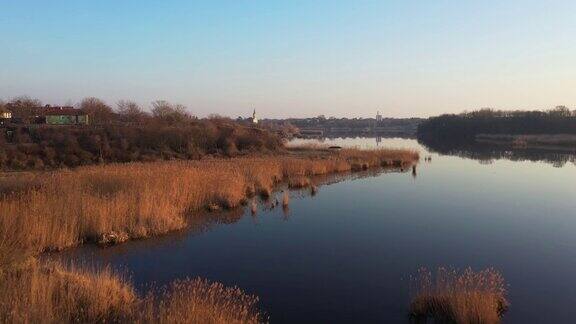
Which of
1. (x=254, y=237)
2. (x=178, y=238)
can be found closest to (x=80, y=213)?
(x=178, y=238)

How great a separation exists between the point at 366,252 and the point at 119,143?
25856 mm

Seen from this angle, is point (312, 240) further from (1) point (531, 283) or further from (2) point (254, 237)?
(1) point (531, 283)

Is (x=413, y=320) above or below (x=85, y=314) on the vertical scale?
below

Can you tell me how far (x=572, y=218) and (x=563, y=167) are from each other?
20.7m

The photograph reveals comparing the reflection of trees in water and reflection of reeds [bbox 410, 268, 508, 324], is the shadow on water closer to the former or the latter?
reflection of reeds [bbox 410, 268, 508, 324]

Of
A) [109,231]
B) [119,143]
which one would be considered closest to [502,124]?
[119,143]

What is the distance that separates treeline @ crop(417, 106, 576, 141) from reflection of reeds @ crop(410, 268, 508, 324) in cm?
8210

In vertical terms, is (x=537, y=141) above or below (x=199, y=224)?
above

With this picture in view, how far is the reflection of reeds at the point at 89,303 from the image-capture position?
5.46m

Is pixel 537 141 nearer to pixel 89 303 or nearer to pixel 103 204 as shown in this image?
pixel 103 204

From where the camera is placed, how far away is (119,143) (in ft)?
110

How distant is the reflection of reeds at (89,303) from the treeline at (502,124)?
3357 inches

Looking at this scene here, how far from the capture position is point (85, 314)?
611 centimetres

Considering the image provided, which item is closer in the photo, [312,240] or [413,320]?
[413,320]
